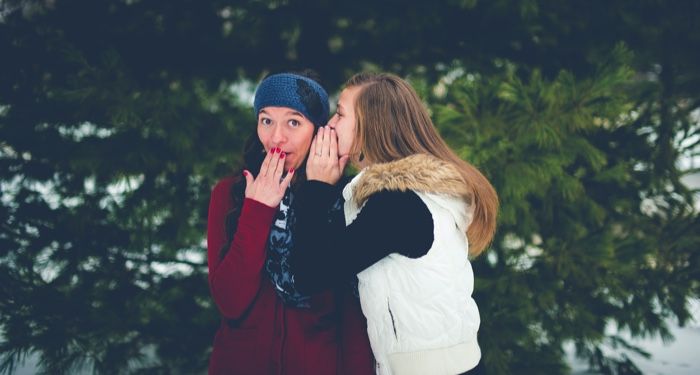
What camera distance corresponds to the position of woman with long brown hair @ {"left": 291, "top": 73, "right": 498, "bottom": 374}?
159 cm

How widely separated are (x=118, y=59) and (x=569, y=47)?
272 centimetres

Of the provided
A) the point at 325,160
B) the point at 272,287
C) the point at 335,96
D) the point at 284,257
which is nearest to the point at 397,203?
the point at 325,160

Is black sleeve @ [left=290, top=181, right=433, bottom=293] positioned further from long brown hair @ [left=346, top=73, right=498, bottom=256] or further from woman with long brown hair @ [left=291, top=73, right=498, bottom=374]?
long brown hair @ [left=346, top=73, right=498, bottom=256]

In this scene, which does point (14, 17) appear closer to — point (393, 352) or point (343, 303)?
point (343, 303)

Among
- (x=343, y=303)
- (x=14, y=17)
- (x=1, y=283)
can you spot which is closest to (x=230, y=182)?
(x=343, y=303)

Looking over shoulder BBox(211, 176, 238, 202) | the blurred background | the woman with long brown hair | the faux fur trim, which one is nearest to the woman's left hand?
the woman with long brown hair

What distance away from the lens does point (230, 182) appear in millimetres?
1924

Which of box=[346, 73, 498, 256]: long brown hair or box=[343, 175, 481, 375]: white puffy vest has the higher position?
box=[346, 73, 498, 256]: long brown hair

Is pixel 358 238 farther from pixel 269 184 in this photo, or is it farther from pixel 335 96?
pixel 335 96

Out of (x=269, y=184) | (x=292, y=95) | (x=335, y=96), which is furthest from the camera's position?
(x=335, y=96)

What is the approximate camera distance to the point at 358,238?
5.19 ft

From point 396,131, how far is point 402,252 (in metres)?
0.45

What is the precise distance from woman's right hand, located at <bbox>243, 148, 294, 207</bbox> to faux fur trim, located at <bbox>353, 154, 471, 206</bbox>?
25 cm

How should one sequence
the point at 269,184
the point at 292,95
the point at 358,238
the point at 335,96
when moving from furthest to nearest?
the point at 335,96, the point at 292,95, the point at 269,184, the point at 358,238
